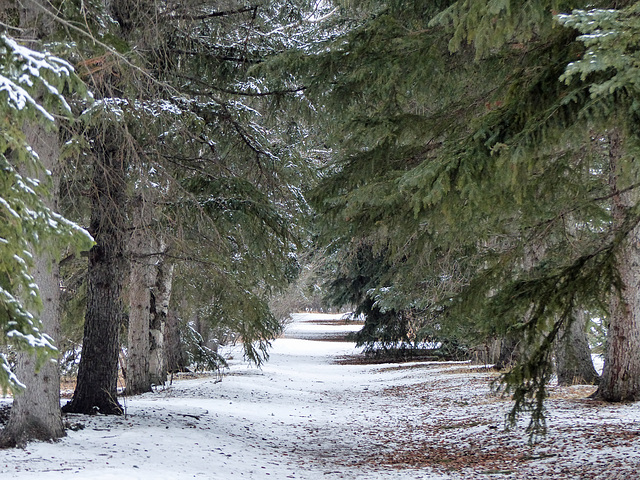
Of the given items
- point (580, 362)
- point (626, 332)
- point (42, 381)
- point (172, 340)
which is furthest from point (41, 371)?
point (172, 340)

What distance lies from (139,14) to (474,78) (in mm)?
4174

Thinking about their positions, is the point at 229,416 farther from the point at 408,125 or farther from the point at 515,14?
the point at 515,14

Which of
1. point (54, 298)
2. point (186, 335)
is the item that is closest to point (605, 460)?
point (54, 298)

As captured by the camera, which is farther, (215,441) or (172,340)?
(172,340)

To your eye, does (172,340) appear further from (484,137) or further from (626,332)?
(484,137)

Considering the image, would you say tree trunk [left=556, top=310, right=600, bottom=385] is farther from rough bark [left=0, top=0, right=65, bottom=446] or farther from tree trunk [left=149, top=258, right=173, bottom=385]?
rough bark [left=0, top=0, right=65, bottom=446]

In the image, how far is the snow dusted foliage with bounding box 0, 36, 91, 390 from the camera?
3.21 metres

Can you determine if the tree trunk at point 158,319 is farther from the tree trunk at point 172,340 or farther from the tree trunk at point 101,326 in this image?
the tree trunk at point 101,326

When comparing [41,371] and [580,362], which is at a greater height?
[41,371]

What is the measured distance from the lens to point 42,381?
6930mm

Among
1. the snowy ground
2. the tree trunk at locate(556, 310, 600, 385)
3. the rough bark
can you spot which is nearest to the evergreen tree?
the snowy ground

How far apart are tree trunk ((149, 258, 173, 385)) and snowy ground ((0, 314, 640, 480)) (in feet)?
2.09

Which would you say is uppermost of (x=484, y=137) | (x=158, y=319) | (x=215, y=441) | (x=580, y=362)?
(x=484, y=137)

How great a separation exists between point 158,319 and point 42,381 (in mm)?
7476
